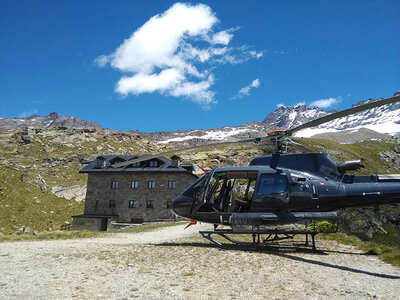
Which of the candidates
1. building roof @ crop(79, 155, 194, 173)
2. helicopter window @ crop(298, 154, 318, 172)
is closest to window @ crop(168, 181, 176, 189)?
building roof @ crop(79, 155, 194, 173)

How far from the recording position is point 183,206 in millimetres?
12164

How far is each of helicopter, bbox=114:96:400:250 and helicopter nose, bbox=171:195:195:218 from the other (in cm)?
4

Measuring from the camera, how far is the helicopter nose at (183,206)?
39.3 feet

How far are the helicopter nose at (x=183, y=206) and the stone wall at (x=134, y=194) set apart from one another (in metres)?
33.7

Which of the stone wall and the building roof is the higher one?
the building roof

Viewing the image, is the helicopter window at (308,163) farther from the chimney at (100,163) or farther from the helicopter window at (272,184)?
the chimney at (100,163)

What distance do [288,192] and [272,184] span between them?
670 millimetres

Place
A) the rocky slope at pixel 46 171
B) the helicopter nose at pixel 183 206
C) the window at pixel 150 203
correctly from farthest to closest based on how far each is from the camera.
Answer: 1. the window at pixel 150 203
2. the rocky slope at pixel 46 171
3. the helicopter nose at pixel 183 206

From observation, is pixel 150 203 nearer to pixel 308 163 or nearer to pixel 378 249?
pixel 308 163

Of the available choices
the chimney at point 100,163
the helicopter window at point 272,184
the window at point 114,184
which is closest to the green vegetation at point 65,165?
the helicopter window at point 272,184

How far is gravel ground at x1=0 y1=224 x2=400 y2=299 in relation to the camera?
493 centimetres

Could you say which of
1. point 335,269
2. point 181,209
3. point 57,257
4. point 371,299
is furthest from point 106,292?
point 181,209

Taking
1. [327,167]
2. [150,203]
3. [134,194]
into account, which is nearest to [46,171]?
[134,194]

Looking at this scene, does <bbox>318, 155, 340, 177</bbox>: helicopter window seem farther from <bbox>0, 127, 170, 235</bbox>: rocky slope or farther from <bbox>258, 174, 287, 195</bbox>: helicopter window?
<bbox>0, 127, 170, 235</bbox>: rocky slope
